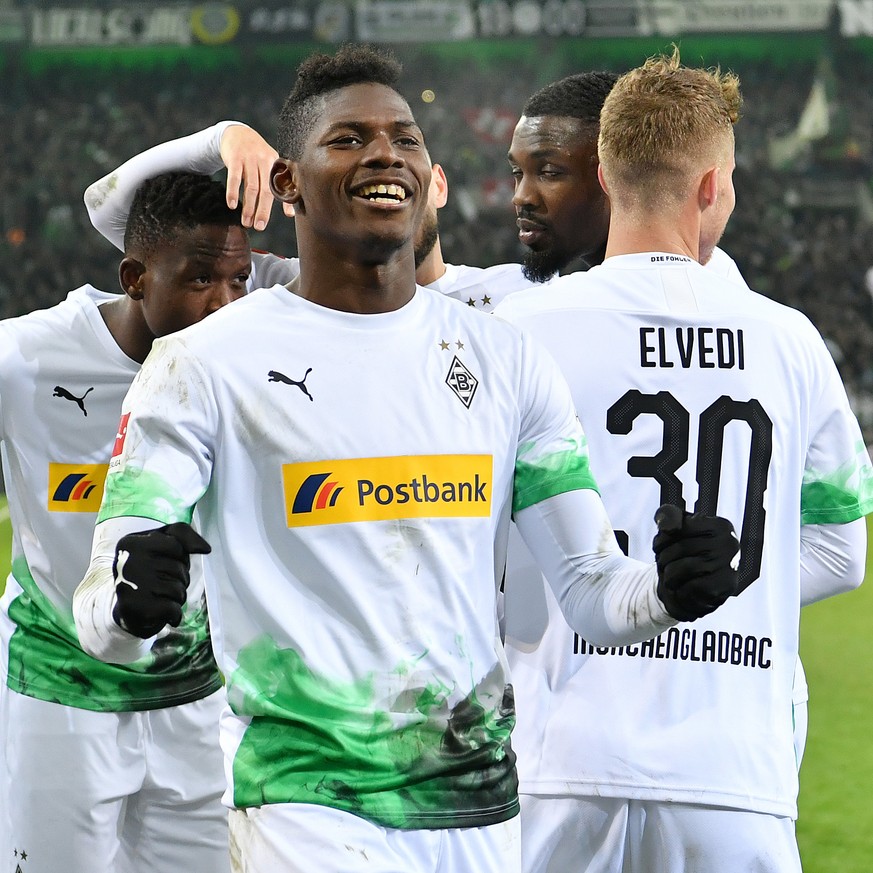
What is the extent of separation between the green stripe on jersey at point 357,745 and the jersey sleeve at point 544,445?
36cm

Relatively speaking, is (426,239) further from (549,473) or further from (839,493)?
(549,473)

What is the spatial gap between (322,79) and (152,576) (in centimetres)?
98

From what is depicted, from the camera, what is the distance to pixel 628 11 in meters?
21.5

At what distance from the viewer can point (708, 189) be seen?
108 inches

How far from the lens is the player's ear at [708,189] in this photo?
108 inches

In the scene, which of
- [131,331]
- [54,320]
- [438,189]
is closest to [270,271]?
[131,331]

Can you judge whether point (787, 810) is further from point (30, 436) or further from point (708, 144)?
point (30, 436)

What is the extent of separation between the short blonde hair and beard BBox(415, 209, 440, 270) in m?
1.22

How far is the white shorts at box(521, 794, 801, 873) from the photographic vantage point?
8.36 feet

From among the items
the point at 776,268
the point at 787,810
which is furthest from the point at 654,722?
the point at 776,268

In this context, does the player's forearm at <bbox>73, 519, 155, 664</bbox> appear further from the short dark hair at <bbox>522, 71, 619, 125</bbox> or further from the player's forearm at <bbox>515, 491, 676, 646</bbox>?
the short dark hair at <bbox>522, 71, 619, 125</bbox>

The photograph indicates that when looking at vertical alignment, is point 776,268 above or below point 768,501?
above

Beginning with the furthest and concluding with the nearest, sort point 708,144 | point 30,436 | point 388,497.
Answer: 1. point 30,436
2. point 708,144
3. point 388,497

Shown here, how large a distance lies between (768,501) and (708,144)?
0.71 metres
